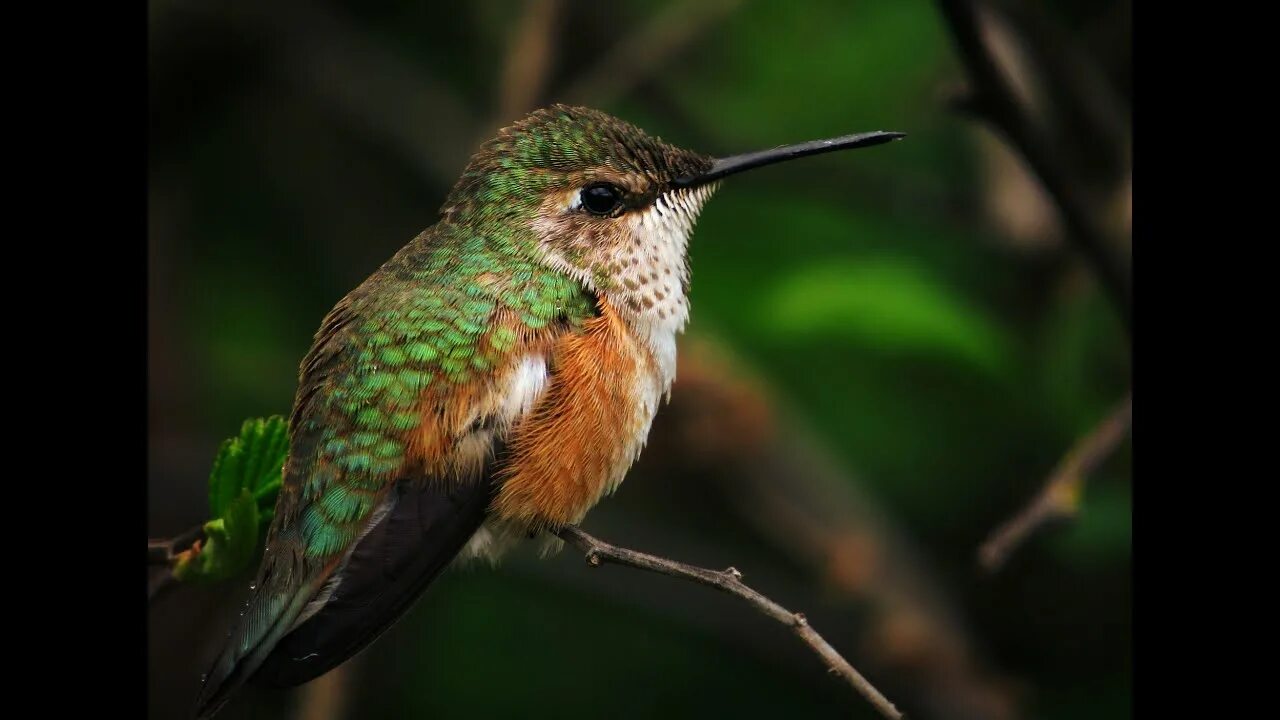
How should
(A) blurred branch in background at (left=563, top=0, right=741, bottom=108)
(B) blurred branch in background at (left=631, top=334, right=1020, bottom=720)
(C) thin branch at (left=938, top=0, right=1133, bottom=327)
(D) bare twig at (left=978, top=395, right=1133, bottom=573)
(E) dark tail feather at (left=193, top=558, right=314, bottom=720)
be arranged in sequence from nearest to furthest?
(E) dark tail feather at (left=193, top=558, right=314, bottom=720), (C) thin branch at (left=938, top=0, right=1133, bottom=327), (D) bare twig at (left=978, top=395, right=1133, bottom=573), (A) blurred branch in background at (left=563, top=0, right=741, bottom=108), (B) blurred branch in background at (left=631, top=334, right=1020, bottom=720)

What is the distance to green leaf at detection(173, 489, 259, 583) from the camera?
1517mm

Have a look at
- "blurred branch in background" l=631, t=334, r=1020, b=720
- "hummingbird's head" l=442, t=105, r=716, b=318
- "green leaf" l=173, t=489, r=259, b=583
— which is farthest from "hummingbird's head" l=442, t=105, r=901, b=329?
"blurred branch in background" l=631, t=334, r=1020, b=720

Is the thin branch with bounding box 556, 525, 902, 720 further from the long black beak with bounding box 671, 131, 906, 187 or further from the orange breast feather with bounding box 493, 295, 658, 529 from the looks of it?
the long black beak with bounding box 671, 131, 906, 187

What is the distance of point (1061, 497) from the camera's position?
1.97 metres

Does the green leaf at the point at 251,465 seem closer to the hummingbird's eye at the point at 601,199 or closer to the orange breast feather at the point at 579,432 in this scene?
the orange breast feather at the point at 579,432

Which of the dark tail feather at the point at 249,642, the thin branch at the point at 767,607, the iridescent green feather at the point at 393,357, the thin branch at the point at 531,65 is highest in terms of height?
the thin branch at the point at 531,65

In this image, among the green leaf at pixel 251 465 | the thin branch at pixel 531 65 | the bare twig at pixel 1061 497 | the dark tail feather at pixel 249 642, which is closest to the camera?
the dark tail feather at pixel 249 642

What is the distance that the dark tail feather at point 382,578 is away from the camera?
1.46 meters

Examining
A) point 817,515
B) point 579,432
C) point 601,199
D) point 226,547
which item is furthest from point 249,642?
point 817,515

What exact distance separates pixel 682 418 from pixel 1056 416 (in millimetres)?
971

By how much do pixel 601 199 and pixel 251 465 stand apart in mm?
670

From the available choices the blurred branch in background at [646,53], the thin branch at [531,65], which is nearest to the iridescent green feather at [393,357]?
the thin branch at [531,65]

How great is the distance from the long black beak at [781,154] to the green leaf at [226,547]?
812mm

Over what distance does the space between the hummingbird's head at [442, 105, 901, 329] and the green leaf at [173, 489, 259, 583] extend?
23.0 inches
